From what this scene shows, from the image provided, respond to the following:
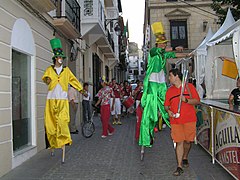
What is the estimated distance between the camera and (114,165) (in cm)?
663

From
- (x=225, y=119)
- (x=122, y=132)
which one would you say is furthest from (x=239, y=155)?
(x=122, y=132)

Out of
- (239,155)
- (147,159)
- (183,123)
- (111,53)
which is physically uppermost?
(111,53)

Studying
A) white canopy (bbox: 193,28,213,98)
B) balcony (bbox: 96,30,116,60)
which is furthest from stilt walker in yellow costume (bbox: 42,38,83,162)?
balcony (bbox: 96,30,116,60)

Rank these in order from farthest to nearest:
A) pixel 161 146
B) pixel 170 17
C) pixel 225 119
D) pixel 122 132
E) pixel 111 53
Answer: pixel 170 17, pixel 111 53, pixel 122 132, pixel 161 146, pixel 225 119

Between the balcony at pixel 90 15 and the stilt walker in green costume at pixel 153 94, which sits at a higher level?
the balcony at pixel 90 15

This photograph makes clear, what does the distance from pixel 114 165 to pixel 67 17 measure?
605 cm

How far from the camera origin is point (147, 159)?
718 cm

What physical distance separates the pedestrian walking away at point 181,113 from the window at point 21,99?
3.15 meters

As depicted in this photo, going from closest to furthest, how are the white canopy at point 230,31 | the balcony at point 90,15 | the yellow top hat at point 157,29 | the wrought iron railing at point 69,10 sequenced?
the white canopy at point 230,31, the yellow top hat at point 157,29, the wrought iron railing at point 69,10, the balcony at point 90,15

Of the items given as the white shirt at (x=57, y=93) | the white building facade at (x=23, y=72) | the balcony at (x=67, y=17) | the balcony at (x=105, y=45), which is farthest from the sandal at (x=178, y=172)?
the balcony at (x=105, y=45)

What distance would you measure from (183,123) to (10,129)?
10.2ft

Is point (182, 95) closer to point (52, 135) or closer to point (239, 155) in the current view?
point (239, 155)

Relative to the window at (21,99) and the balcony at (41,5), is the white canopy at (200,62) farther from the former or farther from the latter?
the window at (21,99)

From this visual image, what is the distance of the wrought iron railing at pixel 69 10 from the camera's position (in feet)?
37.2
